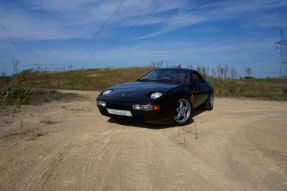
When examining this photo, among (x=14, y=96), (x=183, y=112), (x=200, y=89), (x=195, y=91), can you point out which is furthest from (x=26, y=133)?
(x=14, y=96)

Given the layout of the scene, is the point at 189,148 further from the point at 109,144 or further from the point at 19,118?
the point at 19,118

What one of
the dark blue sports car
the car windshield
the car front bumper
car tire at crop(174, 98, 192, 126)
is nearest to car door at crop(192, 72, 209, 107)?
the dark blue sports car

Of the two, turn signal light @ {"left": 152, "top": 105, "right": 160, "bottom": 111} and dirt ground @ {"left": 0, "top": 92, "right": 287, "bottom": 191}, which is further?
turn signal light @ {"left": 152, "top": 105, "right": 160, "bottom": 111}

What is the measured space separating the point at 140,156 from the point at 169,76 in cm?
362

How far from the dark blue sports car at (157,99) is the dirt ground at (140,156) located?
291 millimetres

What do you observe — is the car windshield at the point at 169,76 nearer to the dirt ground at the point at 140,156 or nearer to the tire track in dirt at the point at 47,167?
the dirt ground at the point at 140,156

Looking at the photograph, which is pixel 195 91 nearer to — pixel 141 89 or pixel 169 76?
pixel 169 76

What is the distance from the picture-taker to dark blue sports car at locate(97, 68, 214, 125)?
234 inches

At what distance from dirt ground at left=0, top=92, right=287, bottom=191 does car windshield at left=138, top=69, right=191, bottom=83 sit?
127 centimetres

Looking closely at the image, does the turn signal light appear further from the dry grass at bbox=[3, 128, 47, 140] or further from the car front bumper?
the dry grass at bbox=[3, 128, 47, 140]

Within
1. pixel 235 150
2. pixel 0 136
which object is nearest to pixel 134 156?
pixel 235 150

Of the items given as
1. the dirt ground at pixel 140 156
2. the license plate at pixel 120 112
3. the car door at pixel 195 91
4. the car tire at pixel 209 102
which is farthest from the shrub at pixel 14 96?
the car tire at pixel 209 102

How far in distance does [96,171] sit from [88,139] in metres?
1.55

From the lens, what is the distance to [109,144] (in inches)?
190
